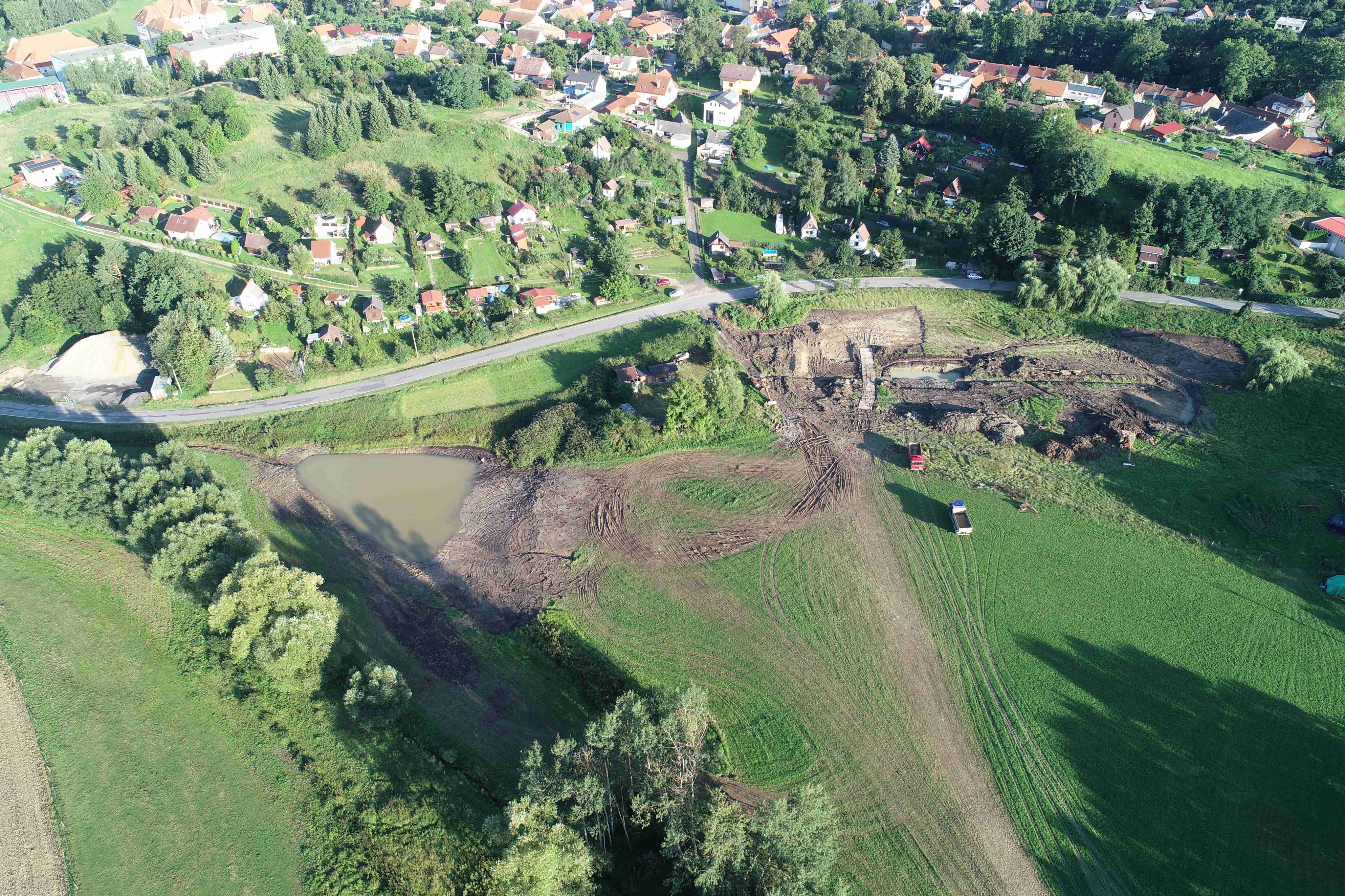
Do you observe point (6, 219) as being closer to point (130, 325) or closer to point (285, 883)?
point (130, 325)

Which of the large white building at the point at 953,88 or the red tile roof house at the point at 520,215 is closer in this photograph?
the red tile roof house at the point at 520,215

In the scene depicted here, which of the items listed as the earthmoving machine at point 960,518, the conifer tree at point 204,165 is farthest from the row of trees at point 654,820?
the conifer tree at point 204,165

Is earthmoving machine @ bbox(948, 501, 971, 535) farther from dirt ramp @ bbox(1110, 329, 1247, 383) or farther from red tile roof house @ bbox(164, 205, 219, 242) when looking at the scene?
red tile roof house @ bbox(164, 205, 219, 242)

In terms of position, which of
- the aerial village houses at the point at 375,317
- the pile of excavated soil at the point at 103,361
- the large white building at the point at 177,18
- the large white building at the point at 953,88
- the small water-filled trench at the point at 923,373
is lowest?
the small water-filled trench at the point at 923,373

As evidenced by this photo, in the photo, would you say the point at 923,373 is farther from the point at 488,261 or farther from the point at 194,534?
the point at 194,534

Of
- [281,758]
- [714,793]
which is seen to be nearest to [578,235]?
[281,758]

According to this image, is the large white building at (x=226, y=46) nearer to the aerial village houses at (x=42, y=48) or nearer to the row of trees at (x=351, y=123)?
the aerial village houses at (x=42, y=48)

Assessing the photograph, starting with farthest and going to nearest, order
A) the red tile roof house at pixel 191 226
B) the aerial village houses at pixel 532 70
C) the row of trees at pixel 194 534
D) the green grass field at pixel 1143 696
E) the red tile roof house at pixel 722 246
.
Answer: the aerial village houses at pixel 532 70, the red tile roof house at pixel 722 246, the red tile roof house at pixel 191 226, the row of trees at pixel 194 534, the green grass field at pixel 1143 696
